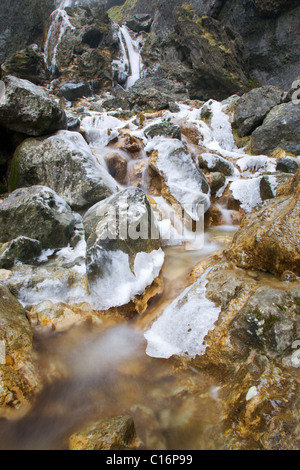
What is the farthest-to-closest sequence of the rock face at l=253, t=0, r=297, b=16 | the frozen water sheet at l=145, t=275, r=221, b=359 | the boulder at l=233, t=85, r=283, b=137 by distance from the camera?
the rock face at l=253, t=0, r=297, b=16
the boulder at l=233, t=85, r=283, b=137
the frozen water sheet at l=145, t=275, r=221, b=359

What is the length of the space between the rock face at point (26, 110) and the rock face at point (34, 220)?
8.31ft

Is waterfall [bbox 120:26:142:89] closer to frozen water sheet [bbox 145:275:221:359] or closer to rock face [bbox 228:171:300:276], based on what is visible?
rock face [bbox 228:171:300:276]

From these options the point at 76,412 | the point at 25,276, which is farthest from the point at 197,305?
the point at 25,276

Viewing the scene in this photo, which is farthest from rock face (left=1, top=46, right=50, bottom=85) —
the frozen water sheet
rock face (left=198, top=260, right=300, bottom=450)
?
rock face (left=198, top=260, right=300, bottom=450)

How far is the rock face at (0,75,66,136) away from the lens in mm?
6441

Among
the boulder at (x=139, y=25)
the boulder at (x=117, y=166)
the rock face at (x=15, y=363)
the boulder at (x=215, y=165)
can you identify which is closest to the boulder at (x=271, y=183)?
the boulder at (x=215, y=165)

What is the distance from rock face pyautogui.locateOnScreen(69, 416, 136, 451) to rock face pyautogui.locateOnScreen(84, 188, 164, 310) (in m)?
1.64

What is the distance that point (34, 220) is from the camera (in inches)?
197

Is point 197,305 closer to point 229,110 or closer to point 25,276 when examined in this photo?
point 25,276

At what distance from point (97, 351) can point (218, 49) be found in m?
21.7

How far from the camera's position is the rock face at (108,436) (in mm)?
1984

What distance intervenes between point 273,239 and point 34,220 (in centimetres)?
404

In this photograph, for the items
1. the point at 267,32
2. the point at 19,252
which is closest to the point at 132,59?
the point at 267,32

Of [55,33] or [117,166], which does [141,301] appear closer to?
[117,166]
